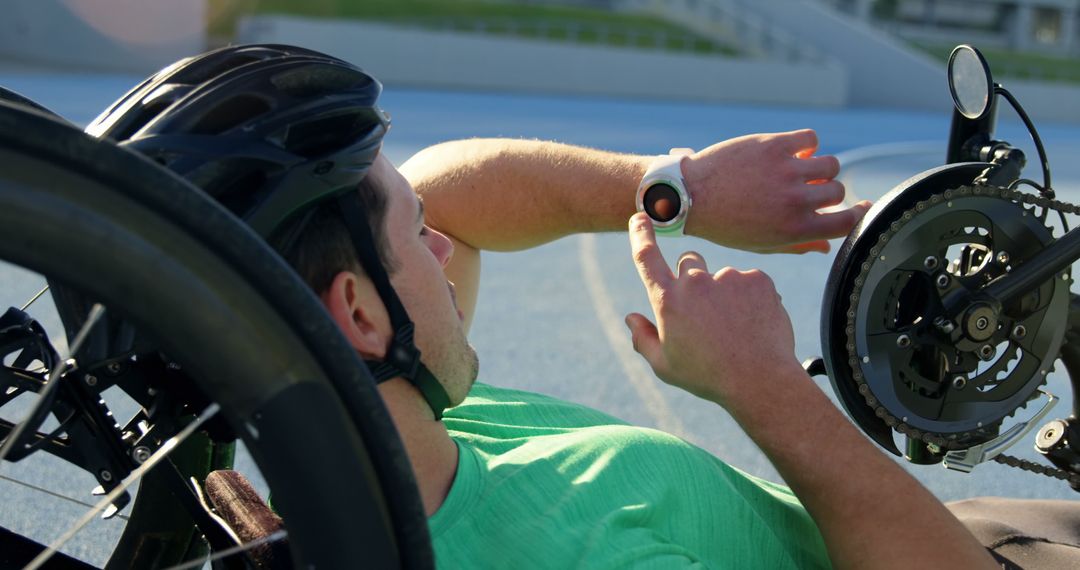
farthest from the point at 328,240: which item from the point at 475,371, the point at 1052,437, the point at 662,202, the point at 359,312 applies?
the point at 1052,437

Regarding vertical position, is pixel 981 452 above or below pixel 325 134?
below

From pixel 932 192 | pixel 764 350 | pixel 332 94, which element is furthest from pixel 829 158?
pixel 332 94

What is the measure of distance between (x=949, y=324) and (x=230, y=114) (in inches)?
46.5

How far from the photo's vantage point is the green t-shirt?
154cm

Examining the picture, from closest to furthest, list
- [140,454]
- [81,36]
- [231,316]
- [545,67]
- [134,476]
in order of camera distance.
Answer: [231,316] < [134,476] < [140,454] < [81,36] < [545,67]

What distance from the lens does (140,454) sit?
1494mm

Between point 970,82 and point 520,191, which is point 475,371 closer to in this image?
point 520,191

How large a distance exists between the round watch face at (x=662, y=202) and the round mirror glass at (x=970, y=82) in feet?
1.74

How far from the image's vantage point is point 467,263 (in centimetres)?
252

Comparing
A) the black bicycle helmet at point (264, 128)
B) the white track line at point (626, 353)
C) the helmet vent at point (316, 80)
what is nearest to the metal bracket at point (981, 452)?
the black bicycle helmet at point (264, 128)

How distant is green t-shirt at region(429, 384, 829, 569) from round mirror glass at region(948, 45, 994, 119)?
779 millimetres

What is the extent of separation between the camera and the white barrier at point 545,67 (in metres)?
24.7

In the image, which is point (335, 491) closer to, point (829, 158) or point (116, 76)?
point (829, 158)

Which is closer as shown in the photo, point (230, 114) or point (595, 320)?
point (230, 114)
